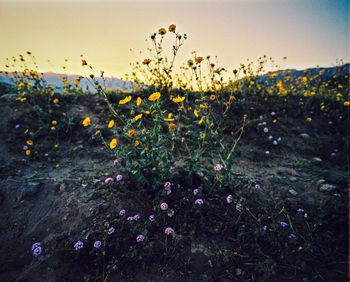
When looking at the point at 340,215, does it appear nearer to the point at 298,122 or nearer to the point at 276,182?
the point at 276,182

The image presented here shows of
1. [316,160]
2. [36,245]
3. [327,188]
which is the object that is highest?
[36,245]

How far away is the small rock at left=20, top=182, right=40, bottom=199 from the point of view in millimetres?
2692

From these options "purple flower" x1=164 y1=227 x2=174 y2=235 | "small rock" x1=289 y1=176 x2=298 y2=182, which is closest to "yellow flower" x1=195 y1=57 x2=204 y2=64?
"small rock" x1=289 y1=176 x2=298 y2=182

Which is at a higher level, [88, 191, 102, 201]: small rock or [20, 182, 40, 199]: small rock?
[20, 182, 40, 199]: small rock

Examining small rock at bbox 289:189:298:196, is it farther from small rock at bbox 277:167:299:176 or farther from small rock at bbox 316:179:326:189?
small rock at bbox 277:167:299:176

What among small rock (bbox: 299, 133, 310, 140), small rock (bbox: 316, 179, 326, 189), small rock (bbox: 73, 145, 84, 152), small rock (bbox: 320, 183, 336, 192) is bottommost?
small rock (bbox: 316, 179, 326, 189)

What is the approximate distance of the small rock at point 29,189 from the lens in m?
2.69

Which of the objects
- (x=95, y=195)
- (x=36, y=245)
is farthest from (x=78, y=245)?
(x=95, y=195)

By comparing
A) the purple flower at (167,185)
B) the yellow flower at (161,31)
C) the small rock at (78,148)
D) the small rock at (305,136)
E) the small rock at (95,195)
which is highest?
the yellow flower at (161,31)

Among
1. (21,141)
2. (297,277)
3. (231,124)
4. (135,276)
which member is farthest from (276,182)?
(21,141)


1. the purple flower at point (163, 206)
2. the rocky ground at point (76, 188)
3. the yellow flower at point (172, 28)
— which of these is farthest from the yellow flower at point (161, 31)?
the purple flower at point (163, 206)

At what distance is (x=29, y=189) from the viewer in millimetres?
2732

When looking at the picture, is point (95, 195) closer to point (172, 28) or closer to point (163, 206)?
point (163, 206)

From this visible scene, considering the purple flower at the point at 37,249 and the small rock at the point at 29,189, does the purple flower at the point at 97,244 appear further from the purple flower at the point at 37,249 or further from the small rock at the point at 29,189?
the small rock at the point at 29,189
